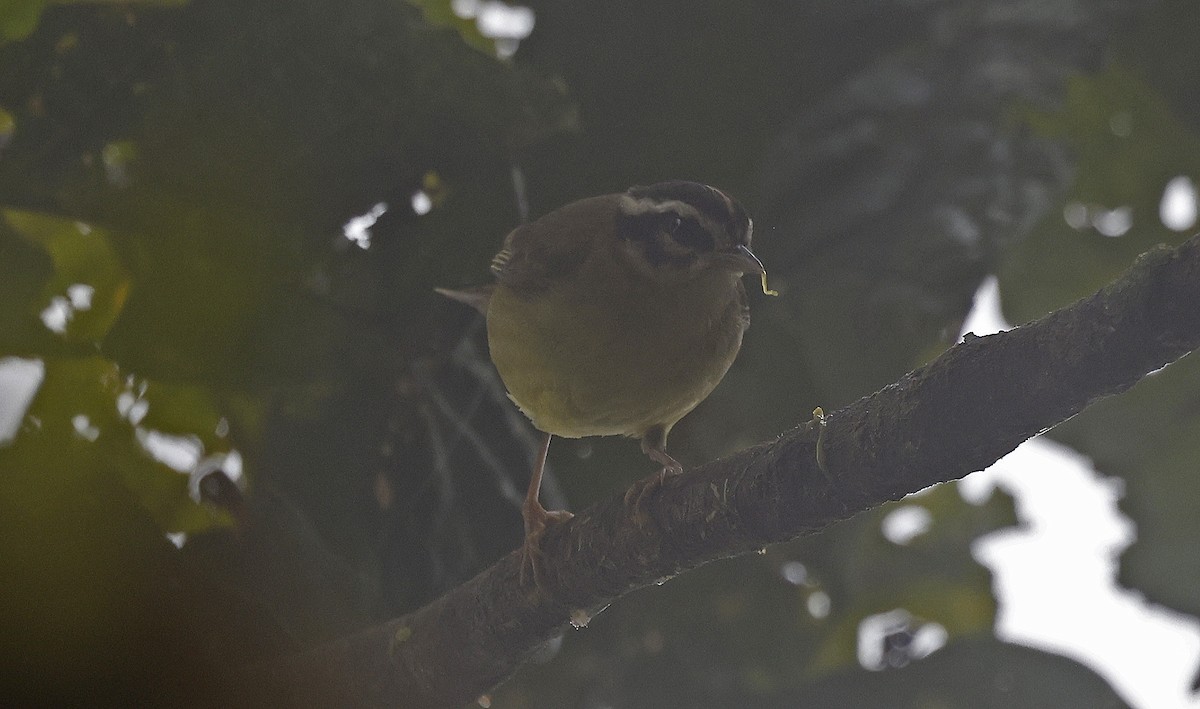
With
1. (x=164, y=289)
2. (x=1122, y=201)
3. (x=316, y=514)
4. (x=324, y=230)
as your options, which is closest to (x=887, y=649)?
(x=1122, y=201)

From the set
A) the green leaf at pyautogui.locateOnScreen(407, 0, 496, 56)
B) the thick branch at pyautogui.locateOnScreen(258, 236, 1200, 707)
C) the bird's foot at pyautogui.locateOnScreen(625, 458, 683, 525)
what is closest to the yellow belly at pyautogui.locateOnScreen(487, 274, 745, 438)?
the thick branch at pyautogui.locateOnScreen(258, 236, 1200, 707)

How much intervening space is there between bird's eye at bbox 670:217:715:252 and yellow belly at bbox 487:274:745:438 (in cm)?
10

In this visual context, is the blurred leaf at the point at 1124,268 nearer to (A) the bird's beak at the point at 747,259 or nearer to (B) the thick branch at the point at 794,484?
(A) the bird's beak at the point at 747,259

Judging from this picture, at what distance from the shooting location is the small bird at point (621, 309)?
3029mm

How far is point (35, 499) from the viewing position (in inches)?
109

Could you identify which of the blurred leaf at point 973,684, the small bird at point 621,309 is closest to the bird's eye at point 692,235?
the small bird at point 621,309

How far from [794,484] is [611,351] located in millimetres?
1089

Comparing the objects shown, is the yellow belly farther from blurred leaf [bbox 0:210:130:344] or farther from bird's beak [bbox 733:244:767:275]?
blurred leaf [bbox 0:210:130:344]

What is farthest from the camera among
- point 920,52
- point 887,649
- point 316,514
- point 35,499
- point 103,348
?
point 887,649

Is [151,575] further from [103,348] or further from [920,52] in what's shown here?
[920,52]

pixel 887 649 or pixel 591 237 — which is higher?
pixel 591 237

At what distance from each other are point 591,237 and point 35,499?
5.02 ft

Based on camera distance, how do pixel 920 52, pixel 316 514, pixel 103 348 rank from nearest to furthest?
pixel 103 348 < pixel 316 514 < pixel 920 52

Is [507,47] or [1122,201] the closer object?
[507,47]
